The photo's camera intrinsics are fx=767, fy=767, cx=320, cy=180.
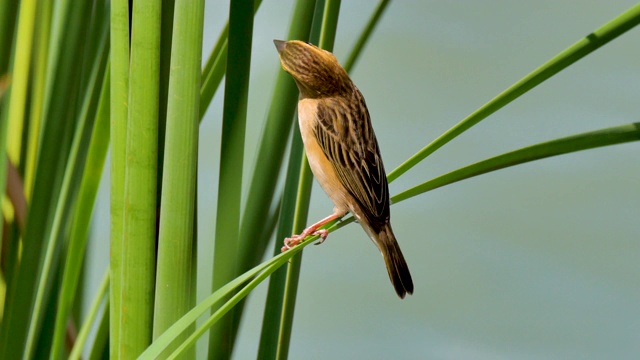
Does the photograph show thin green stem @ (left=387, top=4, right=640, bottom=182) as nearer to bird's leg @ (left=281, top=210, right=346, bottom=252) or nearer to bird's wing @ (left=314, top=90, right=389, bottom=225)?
bird's leg @ (left=281, top=210, right=346, bottom=252)

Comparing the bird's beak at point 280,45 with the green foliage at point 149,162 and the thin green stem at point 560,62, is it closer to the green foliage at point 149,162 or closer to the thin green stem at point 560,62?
the green foliage at point 149,162

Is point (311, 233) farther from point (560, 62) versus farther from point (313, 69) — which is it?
point (560, 62)

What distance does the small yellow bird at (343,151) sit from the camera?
131cm

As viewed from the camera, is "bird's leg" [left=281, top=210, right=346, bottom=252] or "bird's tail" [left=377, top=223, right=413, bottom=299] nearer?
"bird's leg" [left=281, top=210, right=346, bottom=252]

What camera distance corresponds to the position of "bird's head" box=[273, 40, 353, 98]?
121cm

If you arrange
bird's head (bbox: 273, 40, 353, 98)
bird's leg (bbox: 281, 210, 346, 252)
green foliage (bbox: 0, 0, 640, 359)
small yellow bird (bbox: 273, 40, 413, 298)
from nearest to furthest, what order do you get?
green foliage (bbox: 0, 0, 640, 359)
bird's leg (bbox: 281, 210, 346, 252)
bird's head (bbox: 273, 40, 353, 98)
small yellow bird (bbox: 273, 40, 413, 298)

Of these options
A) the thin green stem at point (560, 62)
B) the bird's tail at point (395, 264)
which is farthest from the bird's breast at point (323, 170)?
the thin green stem at point (560, 62)

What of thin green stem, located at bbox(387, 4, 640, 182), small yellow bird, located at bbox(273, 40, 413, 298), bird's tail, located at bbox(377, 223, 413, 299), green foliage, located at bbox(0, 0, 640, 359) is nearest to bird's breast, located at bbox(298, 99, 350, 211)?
small yellow bird, located at bbox(273, 40, 413, 298)

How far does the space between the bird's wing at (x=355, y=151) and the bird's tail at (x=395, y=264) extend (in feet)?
0.09

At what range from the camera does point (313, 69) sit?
134 cm

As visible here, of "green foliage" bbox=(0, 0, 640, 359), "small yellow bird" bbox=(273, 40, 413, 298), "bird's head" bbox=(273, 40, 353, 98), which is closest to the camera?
"green foliage" bbox=(0, 0, 640, 359)

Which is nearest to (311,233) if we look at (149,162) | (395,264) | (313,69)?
(395,264)

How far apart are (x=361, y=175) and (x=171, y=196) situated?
0.64 meters

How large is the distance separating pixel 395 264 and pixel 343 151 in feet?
0.80
